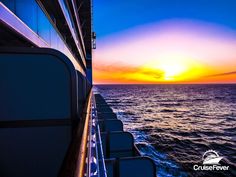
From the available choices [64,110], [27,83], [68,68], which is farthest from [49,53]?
[64,110]

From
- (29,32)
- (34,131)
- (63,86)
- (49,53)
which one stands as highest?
(29,32)

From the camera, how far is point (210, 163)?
51.2ft

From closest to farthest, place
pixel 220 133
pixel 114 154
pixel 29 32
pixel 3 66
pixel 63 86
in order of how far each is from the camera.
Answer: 1. pixel 3 66
2. pixel 63 86
3. pixel 29 32
4. pixel 114 154
5. pixel 220 133

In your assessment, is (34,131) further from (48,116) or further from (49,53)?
(49,53)

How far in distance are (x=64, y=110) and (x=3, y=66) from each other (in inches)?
A: 40.4

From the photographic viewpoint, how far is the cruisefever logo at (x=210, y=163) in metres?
14.2

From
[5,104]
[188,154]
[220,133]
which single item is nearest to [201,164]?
[188,154]

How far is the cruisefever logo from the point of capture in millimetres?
14155

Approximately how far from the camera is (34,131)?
3.09 m

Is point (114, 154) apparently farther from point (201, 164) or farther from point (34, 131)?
point (201, 164)

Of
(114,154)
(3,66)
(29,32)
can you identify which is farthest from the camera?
(114,154)

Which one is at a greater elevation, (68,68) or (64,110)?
(68,68)

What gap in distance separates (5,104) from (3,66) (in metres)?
0.52

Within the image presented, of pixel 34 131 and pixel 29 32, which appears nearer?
pixel 34 131
